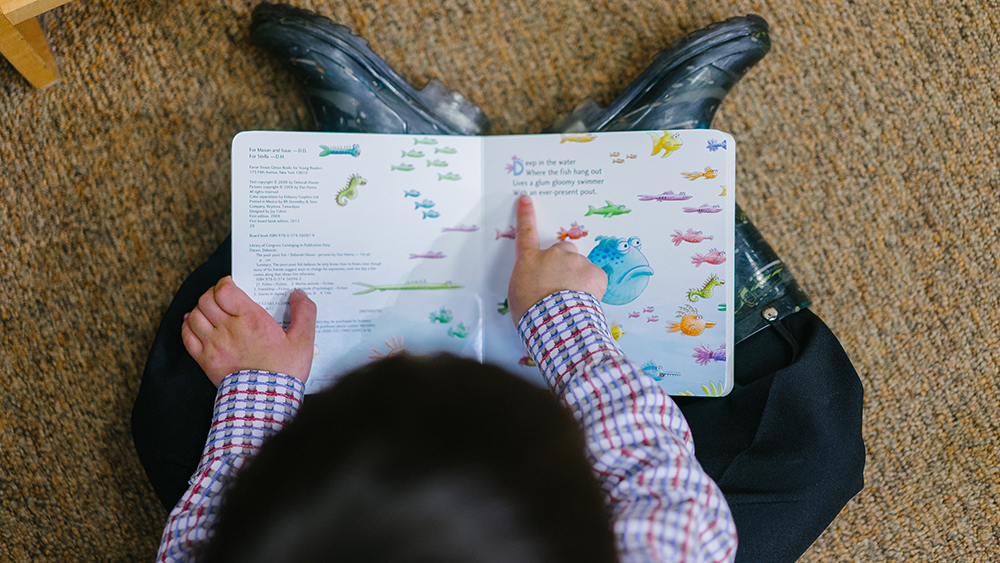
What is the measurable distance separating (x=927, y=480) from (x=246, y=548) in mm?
675

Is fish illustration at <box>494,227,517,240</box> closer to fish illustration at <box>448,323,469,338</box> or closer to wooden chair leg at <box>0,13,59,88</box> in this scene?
fish illustration at <box>448,323,469,338</box>

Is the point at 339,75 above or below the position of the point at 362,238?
above

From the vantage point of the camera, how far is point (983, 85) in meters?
0.63

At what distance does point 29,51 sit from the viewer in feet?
1.82

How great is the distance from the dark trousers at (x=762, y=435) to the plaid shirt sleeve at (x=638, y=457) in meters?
0.12

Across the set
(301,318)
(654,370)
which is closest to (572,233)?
(654,370)

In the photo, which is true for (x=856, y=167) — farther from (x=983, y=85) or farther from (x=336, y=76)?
(x=336, y=76)

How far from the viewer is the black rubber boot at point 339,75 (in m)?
0.57

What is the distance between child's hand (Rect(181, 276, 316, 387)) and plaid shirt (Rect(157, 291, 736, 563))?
0.02 meters

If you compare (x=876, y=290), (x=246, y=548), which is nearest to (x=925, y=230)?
(x=876, y=290)

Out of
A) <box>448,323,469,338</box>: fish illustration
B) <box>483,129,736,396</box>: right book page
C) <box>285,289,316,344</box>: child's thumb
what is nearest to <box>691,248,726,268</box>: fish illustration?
<box>483,129,736,396</box>: right book page

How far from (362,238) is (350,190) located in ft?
0.14

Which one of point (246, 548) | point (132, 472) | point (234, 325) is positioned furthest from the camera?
point (132, 472)

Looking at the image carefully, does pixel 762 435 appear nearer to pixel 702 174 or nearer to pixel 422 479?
pixel 702 174
